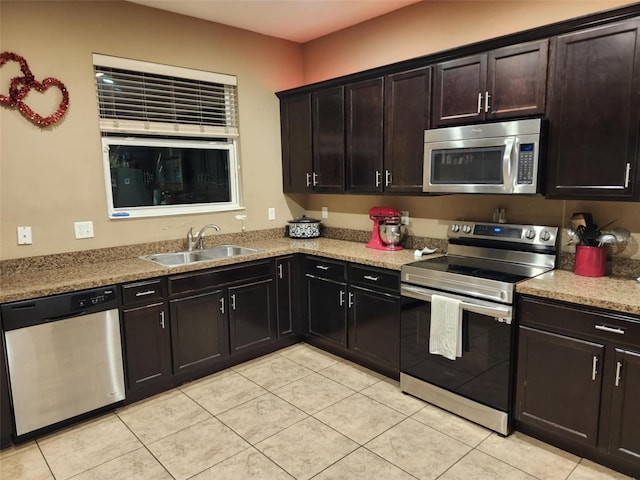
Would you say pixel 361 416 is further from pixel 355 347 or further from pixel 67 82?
pixel 67 82

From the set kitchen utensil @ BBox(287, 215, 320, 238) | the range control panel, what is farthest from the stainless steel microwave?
kitchen utensil @ BBox(287, 215, 320, 238)

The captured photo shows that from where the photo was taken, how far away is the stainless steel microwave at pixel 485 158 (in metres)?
2.44

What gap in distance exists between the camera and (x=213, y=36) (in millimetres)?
3670

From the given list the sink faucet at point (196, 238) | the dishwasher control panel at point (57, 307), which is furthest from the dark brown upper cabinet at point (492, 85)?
the dishwasher control panel at point (57, 307)

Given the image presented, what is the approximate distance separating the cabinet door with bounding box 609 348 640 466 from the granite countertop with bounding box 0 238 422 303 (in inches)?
53.2

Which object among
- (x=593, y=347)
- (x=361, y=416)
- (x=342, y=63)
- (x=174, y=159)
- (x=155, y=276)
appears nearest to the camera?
(x=593, y=347)

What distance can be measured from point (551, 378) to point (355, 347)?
146cm

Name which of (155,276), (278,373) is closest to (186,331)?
(155,276)

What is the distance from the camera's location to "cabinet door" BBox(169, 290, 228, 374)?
3.07 m

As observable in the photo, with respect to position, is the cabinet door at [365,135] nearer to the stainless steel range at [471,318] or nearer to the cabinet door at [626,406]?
the stainless steel range at [471,318]

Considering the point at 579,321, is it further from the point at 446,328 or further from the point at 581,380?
the point at 446,328

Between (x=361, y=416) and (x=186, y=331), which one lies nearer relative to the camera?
(x=361, y=416)

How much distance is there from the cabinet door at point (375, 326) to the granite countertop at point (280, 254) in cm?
26

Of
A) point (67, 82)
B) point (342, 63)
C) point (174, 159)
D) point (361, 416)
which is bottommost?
point (361, 416)
